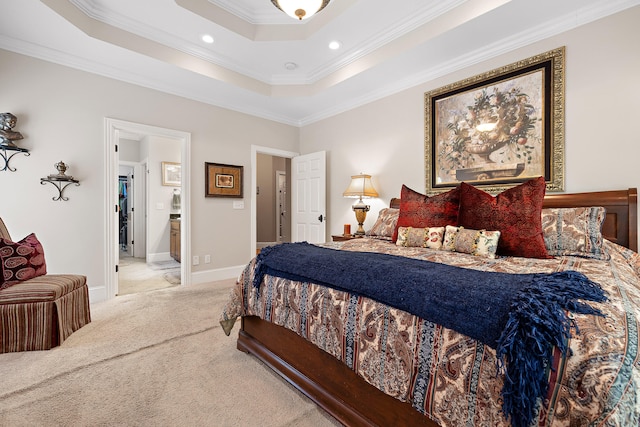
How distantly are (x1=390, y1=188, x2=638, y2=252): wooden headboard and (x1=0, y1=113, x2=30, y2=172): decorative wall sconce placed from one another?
202 inches

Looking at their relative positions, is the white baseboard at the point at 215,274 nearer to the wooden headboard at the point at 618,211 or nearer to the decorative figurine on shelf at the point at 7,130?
the decorative figurine on shelf at the point at 7,130

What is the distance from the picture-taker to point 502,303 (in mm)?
867

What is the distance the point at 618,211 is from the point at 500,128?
45.8 inches

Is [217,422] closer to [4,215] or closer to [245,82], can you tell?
[4,215]

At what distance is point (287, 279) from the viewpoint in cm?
172

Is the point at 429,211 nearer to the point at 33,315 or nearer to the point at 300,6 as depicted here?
the point at 300,6

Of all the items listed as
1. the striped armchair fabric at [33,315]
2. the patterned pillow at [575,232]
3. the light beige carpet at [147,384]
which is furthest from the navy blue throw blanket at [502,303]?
the striped armchair fabric at [33,315]

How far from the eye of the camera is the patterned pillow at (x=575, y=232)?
72.2 inches

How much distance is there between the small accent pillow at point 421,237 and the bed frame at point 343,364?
107 cm

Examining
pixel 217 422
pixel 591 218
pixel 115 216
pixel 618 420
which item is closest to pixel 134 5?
pixel 115 216

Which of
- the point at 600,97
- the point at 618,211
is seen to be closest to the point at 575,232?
the point at 618,211

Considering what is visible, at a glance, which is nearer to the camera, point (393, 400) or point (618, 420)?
point (618, 420)

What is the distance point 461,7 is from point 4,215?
4787 millimetres

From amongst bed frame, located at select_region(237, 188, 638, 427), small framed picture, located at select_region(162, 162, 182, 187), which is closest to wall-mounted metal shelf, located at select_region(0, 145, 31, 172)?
bed frame, located at select_region(237, 188, 638, 427)
